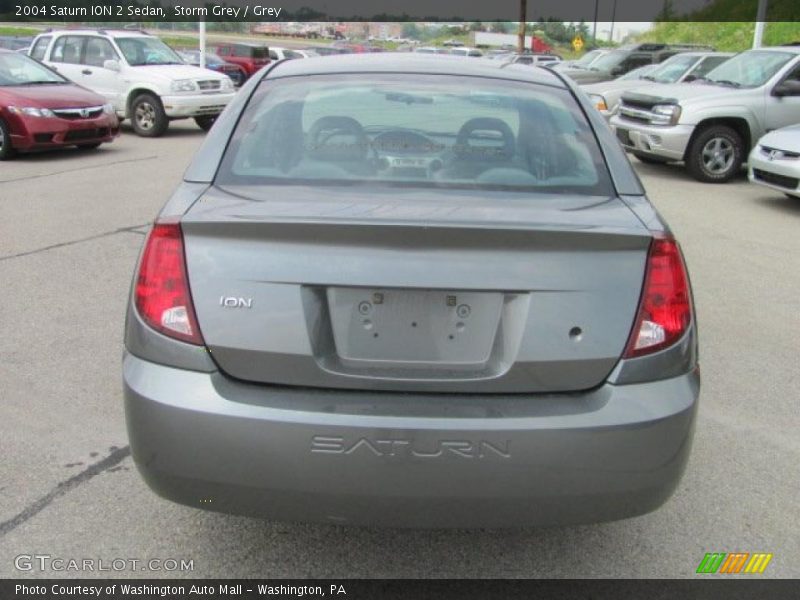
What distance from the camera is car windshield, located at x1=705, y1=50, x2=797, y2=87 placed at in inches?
483

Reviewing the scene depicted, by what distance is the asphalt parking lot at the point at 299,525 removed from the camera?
2.95 metres

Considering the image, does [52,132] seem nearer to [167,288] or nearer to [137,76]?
[137,76]

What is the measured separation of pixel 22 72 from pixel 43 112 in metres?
1.43

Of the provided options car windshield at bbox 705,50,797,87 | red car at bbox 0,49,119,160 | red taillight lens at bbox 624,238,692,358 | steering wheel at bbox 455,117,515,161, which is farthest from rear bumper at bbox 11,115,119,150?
red taillight lens at bbox 624,238,692,358

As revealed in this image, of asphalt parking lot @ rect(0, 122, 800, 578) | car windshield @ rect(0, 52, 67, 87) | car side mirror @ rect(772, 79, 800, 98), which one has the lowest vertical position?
asphalt parking lot @ rect(0, 122, 800, 578)

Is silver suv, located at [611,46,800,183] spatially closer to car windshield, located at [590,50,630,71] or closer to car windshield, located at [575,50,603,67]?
car windshield, located at [590,50,630,71]

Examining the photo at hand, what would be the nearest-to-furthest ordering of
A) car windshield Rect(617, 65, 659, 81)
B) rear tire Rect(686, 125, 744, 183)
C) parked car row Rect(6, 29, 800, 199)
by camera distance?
parked car row Rect(6, 29, 800, 199)
rear tire Rect(686, 125, 744, 183)
car windshield Rect(617, 65, 659, 81)

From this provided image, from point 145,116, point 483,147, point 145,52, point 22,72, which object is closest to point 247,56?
point 145,52

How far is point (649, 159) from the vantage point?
13.5 meters

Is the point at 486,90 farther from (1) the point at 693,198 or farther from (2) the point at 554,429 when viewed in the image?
(1) the point at 693,198

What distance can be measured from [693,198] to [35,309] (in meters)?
8.12

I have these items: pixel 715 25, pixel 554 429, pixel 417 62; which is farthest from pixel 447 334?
pixel 715 25

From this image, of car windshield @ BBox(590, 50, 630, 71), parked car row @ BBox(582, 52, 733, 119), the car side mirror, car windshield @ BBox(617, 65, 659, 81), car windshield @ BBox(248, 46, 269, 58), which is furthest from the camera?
car windshield @ BBox(248, 46, 269, 58)

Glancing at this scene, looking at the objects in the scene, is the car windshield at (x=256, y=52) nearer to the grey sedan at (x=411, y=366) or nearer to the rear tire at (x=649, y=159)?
the rear tire at (x=649, y=159)
